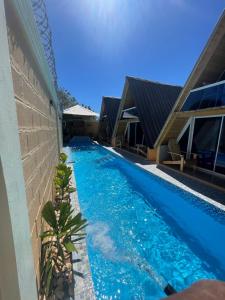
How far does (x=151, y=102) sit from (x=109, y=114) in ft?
31.1

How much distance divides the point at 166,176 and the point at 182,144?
339 cm

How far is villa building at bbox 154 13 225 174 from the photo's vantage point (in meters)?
7.54

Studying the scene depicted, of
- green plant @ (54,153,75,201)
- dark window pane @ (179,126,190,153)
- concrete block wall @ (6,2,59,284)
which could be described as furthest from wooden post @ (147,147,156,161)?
concrete block wall @ (6,2,59,284)

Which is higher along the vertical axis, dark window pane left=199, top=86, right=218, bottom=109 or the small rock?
dark window pane left=199, top=86, right=218, bottom=109

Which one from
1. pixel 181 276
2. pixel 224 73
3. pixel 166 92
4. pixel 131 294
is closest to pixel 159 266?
pixel 181 276

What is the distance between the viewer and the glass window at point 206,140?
878cm

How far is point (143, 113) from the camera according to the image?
13.5 meters

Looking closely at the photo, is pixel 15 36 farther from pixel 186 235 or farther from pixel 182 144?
pixel 182 144

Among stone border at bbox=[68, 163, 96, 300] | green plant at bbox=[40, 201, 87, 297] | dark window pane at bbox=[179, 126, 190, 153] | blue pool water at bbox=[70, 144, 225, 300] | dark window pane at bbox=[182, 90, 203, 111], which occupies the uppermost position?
dark window pane at bbox=[182, 90, 203, 111]

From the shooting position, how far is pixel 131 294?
3.23 metres

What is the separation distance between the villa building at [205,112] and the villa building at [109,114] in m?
12.4

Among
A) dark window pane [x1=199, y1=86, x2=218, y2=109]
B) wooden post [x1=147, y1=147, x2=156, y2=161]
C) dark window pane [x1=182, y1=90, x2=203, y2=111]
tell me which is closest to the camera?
dark window pane [x1=199, y1=86, x2=218, y2=109]

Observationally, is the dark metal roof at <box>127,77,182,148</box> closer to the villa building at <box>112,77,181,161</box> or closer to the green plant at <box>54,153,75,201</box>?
the villa building at <box>112,77,181,161</box>

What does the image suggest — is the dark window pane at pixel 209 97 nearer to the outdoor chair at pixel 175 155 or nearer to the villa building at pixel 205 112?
the villa building at pixel 205 112
